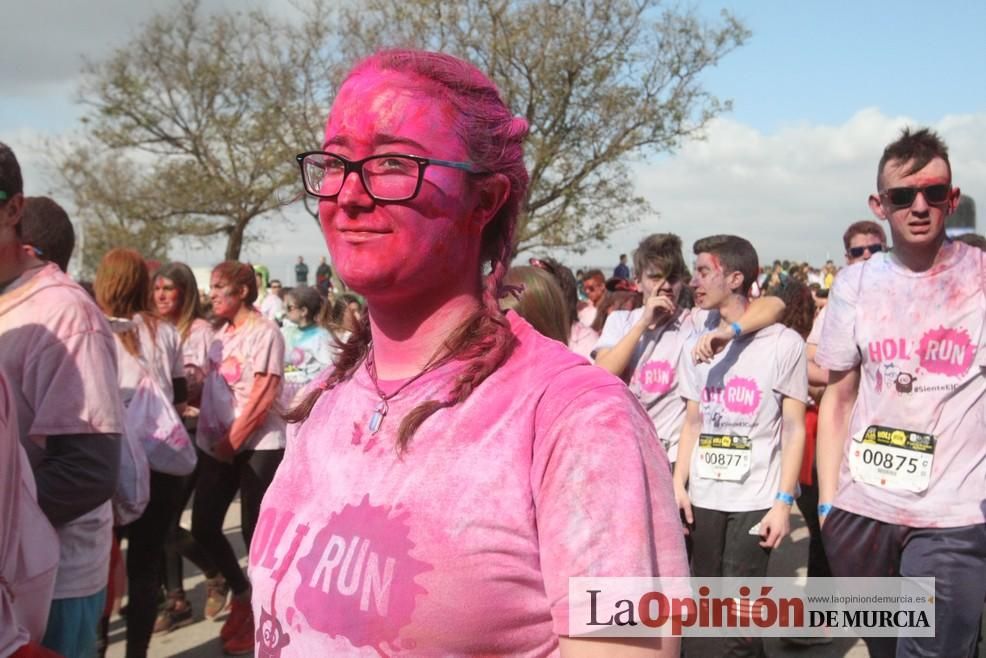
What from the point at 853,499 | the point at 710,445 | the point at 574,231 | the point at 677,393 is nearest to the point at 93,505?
the point at 853,499

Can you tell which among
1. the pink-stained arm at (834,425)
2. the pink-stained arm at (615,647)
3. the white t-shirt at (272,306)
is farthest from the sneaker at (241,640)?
the white t-shirt at (272,306)

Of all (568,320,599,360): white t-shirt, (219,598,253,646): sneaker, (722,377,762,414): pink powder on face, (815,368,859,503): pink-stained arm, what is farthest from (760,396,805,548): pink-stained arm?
(219,598,253,646): sneaker

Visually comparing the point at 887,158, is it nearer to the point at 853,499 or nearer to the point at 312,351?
the point at 853,499

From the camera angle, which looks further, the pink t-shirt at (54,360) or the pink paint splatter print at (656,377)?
the pink paint splatter print at (656,377)

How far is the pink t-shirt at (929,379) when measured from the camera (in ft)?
10.5

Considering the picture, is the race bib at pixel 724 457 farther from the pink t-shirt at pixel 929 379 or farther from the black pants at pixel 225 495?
the black pants at pixel 225 495

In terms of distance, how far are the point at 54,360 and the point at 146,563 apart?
2.18 m

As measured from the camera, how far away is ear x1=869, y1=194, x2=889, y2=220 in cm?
344

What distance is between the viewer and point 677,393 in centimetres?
505

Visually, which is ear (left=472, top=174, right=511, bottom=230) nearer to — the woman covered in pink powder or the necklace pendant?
the woman covered in pink powder

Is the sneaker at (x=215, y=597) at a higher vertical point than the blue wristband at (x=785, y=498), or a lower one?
lower

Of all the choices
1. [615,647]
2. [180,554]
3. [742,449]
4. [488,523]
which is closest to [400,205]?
[488,523]

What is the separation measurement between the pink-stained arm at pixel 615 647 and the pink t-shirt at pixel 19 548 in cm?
139

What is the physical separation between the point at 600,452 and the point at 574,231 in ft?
64.4
